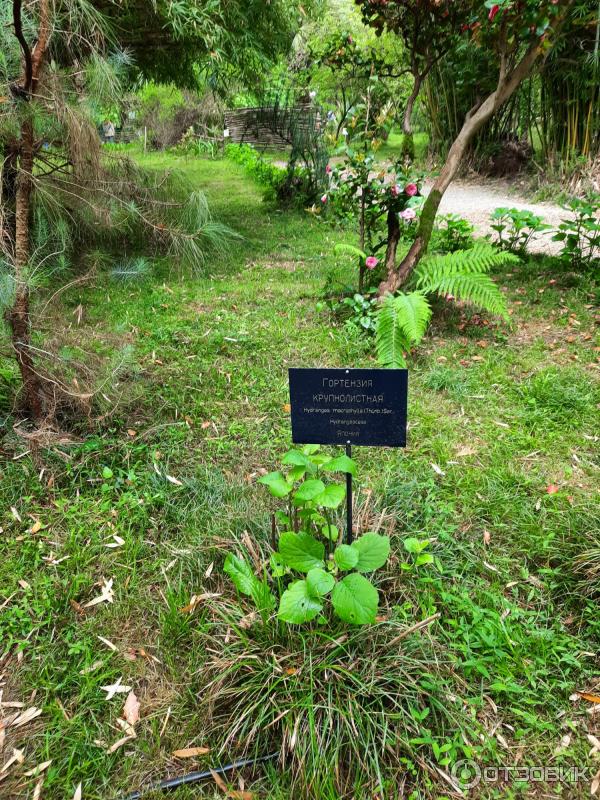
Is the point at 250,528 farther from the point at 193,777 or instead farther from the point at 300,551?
the point at 193,777

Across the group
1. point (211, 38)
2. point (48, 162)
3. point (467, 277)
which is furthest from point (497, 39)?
point (48, 162)

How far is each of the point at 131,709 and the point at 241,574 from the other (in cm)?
50

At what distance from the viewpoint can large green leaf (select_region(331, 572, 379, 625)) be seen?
1.41m

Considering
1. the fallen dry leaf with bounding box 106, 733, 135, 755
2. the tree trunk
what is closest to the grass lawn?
the fallen dry leaf with bounding box 106, 733, 135, 755

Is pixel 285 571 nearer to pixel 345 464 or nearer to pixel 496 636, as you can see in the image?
pixel 345 464

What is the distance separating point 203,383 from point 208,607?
1633 millimetres

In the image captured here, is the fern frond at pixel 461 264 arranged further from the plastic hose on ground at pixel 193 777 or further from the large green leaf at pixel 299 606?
the plastic hose on ground at pixel 193 777

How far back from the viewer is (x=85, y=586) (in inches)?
77.2

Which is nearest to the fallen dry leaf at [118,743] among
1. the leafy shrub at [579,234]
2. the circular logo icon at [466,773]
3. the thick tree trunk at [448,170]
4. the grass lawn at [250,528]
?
the grass lawn at [250,528]

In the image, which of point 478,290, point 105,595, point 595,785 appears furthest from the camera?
point 478,290

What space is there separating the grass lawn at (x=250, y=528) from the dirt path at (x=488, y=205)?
2.51 meters

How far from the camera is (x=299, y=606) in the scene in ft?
4.81

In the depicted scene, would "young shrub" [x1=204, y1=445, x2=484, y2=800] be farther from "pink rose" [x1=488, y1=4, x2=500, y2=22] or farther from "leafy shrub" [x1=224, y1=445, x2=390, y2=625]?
"pink rose" [x1=488, y1=4, x2=500, y2=22]

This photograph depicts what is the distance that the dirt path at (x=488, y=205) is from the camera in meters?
5.96
